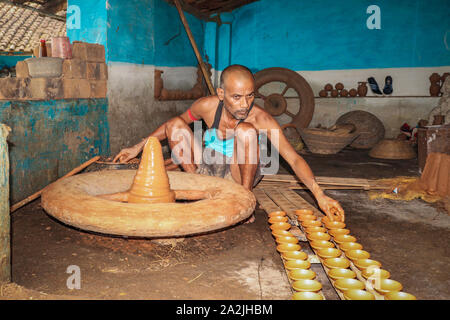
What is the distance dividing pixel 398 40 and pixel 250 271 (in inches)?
263

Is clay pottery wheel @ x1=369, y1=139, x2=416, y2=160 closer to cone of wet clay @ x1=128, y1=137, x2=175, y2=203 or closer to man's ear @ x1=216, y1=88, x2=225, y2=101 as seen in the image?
man's ear @ x1=216, y1=88, x2=225, y2=101

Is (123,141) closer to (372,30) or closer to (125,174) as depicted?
(125,174)

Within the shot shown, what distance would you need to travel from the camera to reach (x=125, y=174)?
2.58 m

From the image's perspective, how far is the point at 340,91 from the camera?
24.7 ft

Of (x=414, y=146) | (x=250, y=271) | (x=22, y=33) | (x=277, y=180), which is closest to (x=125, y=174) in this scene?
(x=250, y=271)

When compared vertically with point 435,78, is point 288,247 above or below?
below

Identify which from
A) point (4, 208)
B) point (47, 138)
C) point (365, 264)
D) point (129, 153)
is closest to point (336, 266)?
point (365, 264)

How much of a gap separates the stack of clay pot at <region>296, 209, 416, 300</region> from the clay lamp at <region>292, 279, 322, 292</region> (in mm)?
108

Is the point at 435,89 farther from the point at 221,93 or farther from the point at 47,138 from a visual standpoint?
the point at 47,138

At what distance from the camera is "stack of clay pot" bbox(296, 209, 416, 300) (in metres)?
1.62

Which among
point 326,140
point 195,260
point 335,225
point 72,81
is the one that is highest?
point 72,81

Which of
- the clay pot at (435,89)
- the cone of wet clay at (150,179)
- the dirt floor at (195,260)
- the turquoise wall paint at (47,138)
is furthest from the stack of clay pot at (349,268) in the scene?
the clay pot at (435,89)

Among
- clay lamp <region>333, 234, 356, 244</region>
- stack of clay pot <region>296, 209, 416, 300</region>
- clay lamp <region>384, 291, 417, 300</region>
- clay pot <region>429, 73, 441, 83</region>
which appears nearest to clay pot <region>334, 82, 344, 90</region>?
clay pot <region>429, 73, 441, 83</region>

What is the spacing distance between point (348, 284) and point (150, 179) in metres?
1.21
